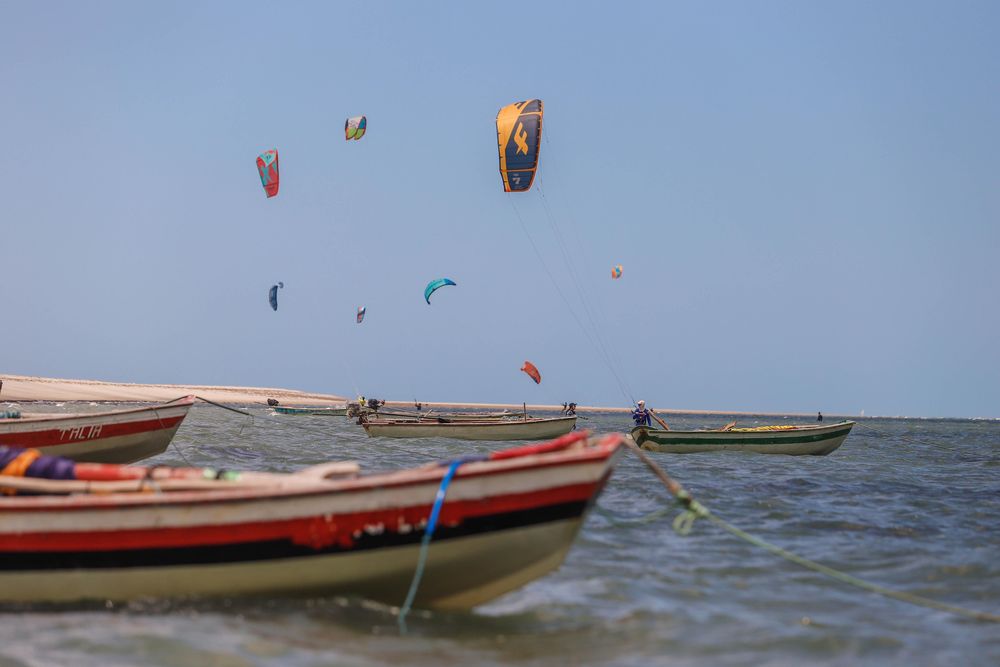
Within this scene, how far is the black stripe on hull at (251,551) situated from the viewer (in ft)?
19.2

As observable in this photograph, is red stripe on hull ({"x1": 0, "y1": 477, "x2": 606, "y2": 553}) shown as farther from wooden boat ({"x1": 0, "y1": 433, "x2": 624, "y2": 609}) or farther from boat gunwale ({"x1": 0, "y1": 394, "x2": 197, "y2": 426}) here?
boat gunwale ({"x1": 0, "y1": 394, "x2": 197, "y2": 426})

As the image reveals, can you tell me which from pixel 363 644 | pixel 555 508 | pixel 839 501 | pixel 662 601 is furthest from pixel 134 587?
pixel 839 501

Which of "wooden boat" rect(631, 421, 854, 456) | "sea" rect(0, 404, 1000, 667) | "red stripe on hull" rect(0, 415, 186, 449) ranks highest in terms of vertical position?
"wooden boat" rect(631, 421, 854, 456)

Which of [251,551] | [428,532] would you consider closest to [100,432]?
[251,551]

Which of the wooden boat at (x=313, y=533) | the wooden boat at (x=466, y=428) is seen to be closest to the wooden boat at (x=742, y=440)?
the wooden boat at (x=466, y=428)

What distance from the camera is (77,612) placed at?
6082 mm

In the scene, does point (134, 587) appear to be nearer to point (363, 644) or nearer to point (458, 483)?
point (363, 644)

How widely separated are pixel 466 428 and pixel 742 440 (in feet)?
32.1

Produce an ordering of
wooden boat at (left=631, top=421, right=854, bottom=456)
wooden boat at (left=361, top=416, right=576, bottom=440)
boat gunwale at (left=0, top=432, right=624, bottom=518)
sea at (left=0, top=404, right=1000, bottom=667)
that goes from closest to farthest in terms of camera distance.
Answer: sea at (left=0, top=404, right=1000, bottom=667) → boat gunwale at (left=0, top=432, right=624, bottom=518) → wooden boat at (left=631, top=421, right=854, bottom=456) → wooden boat at (left=361, top=416, right=576, bottom=440)

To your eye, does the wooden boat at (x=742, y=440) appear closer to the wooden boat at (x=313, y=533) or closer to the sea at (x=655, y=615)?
the sea at (x=655, y=615)

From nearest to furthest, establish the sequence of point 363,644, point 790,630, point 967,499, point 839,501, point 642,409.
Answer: point 363,644 → point 790,630 → point 839,501 → point 967,499 → point 642,409

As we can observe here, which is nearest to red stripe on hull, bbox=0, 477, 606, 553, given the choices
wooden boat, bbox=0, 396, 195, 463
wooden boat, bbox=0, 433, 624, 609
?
wooden boat, bbox=0, 433, 624, 609

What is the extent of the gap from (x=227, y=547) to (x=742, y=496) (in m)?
10.3

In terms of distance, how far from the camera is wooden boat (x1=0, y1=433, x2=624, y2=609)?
5.77 meters
